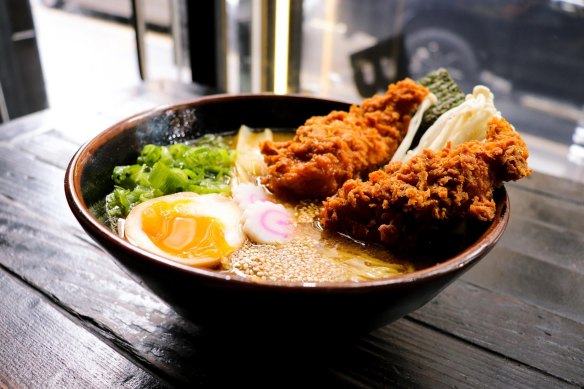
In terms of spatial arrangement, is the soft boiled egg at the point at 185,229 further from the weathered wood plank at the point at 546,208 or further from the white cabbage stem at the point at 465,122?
the weathered wood plank at the point at 546,208

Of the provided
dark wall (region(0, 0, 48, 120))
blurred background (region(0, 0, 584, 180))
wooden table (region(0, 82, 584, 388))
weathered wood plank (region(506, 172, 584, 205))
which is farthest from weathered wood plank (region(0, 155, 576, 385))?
dark wall (region(0, 0, 48, 120))

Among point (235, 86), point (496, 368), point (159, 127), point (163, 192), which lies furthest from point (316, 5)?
point (496, 368)

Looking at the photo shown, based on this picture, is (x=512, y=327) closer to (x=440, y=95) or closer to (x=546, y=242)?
(x=546, y=242)

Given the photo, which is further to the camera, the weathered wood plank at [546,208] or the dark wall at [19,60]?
the dark wall at [19,60]

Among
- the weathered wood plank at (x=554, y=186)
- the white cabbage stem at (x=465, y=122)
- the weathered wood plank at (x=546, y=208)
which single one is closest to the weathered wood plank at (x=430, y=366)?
the white cabbage stem at (x=465, y=122)

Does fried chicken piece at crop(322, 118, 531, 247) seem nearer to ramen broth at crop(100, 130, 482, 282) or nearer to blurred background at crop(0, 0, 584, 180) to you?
ramen broth at crop(100, 130, 482, 282)

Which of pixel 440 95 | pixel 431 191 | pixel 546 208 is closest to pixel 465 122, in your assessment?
pixel 440 95
